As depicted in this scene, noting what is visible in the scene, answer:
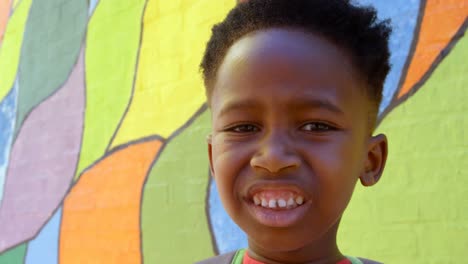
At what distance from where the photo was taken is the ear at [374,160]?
4.46 ft

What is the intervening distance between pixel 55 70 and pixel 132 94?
3.54 ft

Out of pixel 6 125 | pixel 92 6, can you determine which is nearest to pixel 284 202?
pixel 92 6

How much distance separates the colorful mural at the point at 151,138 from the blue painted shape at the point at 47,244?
0.01 metres

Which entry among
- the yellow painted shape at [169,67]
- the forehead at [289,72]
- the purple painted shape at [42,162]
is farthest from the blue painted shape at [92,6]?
the forehead at [289,72]

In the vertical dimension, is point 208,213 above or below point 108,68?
below

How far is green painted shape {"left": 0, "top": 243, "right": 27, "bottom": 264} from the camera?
425cm

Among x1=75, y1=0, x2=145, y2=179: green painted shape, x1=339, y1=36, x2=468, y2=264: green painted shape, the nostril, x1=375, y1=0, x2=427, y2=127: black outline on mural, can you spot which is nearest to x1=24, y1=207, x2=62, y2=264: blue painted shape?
x1=75, y1=0, x2=145, y2=179: green painted shape

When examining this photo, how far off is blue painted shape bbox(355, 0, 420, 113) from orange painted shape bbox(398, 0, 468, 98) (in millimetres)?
36

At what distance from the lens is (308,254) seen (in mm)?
1315

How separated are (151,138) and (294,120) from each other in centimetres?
209

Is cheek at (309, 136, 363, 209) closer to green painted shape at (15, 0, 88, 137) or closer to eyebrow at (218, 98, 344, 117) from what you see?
eyebrow at (218, 98, 344, 117)

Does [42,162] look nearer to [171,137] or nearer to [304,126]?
[171,137]

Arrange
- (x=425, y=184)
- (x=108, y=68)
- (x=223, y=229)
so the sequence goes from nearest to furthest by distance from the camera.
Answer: (x=425, y=184) → (x=223, y=229) → (x=108, y=68)

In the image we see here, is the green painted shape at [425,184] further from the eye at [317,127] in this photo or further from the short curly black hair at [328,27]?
the eye at [317,127]
